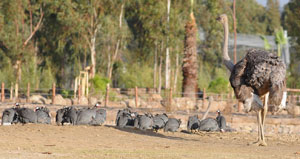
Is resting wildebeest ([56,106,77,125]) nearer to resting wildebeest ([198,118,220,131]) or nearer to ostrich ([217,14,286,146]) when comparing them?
resting wildebeest ([198,118,220,131])

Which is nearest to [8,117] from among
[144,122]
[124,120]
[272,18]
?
[124,120]

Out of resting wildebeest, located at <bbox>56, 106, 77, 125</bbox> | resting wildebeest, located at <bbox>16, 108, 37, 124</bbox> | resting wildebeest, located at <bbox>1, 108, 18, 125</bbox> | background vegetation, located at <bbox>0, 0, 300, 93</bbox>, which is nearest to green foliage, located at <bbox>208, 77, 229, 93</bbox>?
background vegetation, located at <bbox>0, 0, 300, 93</bbox>

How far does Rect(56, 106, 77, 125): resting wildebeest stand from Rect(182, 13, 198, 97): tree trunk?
14698 mm

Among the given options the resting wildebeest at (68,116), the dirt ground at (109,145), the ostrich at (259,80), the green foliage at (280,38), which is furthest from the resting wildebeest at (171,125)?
the green foliage at (280,38)

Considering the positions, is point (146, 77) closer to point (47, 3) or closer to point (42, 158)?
point (47, 3)

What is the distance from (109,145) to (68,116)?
197 inches

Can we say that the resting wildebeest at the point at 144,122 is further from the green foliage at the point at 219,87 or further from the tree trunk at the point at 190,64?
the green foliage at the point at 219,87

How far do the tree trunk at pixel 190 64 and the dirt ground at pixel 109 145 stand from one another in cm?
1542

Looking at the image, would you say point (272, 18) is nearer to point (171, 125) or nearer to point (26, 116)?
point (171, 125)

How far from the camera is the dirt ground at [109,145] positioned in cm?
1140

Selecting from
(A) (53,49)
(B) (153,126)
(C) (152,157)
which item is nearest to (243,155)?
(C) (152,157)

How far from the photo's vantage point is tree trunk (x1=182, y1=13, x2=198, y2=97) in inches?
1296

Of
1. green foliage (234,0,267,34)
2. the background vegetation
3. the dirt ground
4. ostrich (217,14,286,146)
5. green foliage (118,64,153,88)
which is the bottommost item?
the dirt ground

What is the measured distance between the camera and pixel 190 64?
33281mm
